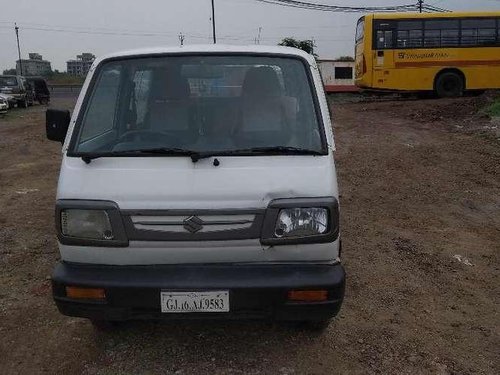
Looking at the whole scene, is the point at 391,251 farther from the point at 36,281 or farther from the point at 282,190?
the point at 36,281

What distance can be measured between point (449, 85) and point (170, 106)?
18.4m

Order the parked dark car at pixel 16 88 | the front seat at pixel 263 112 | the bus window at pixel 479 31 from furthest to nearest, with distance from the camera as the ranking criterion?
the parked dark car at pixel 16 88, the bus window at pixel 479 31, the front seat at pixel 263 112

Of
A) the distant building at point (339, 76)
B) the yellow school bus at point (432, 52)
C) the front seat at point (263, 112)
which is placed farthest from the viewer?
the distant building at point (339, 76)

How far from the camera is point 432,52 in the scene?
19.2m

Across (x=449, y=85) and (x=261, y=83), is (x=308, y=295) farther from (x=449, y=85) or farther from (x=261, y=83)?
(x=449, y=85)

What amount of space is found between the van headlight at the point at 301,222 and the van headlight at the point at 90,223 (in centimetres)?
85

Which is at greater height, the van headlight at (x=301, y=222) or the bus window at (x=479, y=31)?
the bus window at (x=479, y=31)

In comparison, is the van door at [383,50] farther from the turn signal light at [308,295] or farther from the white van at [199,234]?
the turn signal light at [308,295]

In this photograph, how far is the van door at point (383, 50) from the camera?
19156mm

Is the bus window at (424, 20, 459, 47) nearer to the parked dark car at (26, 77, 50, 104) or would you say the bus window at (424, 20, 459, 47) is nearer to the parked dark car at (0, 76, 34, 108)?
→ the parked dark car at (0, 76, 34, 108)

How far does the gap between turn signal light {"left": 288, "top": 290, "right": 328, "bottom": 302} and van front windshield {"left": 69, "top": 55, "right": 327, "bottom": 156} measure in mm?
921

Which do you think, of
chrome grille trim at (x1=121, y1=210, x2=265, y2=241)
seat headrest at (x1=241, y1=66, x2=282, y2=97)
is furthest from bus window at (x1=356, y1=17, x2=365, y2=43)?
chrome grille trim at (x1=121, y1=210, x2=265, y2=241)

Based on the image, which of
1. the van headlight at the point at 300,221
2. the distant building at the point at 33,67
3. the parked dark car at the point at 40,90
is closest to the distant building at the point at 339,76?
the parked dark car at the point at 40,90

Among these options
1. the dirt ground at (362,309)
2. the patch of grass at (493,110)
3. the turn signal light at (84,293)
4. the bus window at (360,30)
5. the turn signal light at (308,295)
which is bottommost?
the dirt ground at (362,309)
